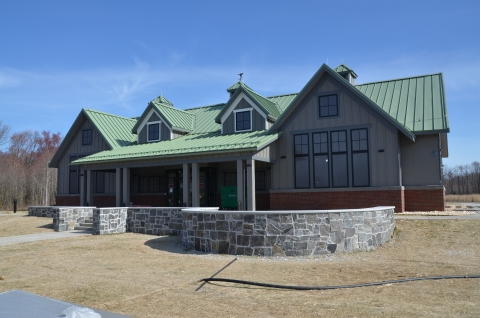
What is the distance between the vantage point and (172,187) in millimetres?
23828

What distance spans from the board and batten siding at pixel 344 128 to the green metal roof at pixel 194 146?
1036mm

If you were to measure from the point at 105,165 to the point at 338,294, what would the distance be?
58.0 ft

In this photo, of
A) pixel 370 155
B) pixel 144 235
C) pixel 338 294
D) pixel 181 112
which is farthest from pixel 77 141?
pixel 338 294

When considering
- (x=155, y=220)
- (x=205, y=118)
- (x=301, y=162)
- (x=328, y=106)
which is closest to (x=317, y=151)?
(x=301, y=162)

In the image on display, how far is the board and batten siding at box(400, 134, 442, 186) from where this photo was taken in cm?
1762

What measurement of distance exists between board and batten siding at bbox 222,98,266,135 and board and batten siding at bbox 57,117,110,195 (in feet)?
28.2

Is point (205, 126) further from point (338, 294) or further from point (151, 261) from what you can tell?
point (338, 294)

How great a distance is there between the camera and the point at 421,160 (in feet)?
58.5

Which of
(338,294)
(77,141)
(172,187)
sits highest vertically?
(77,141)

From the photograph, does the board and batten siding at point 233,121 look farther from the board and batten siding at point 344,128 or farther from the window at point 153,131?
the window at point 153,131

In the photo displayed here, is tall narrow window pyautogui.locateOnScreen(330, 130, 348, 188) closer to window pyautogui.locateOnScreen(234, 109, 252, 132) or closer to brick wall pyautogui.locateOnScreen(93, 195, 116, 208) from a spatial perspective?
window pyautogui.locateOnScreen(234, 109, 252, 132)

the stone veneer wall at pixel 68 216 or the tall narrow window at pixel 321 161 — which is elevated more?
the tall narrow window at pixel 321 161

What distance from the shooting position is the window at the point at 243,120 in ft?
70.7

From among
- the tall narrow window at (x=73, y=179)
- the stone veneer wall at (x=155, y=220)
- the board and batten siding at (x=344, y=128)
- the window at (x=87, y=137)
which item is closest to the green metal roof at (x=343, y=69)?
the board and batten siding at (x=344, y=128)
